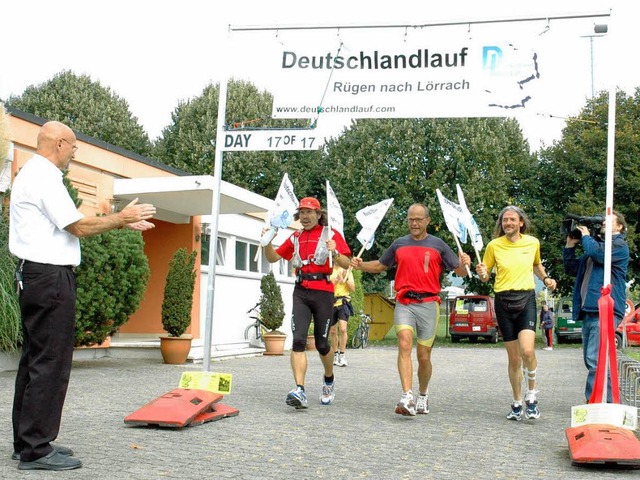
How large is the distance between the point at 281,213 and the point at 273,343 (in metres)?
12.1

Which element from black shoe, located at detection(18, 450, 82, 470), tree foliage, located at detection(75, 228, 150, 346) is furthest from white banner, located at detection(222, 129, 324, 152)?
tree foliage, located at detection(75, 228, 150, 346)

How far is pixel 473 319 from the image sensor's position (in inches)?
1347

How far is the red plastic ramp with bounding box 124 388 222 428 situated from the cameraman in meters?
3.55

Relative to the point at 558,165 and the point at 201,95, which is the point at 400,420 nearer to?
the point at 558,165

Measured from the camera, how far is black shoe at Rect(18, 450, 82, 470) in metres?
5.18

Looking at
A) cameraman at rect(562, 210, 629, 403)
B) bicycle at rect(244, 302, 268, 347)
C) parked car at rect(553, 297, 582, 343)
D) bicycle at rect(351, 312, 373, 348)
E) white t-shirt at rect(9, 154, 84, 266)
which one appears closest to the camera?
white t-shirt at rect(9, 154, 84, 266)

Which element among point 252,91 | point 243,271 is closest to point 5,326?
point 243,271

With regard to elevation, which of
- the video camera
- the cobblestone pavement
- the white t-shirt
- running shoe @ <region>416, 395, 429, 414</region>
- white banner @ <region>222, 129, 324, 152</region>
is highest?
white banner @ <region>222, 129, 324, 152</region>

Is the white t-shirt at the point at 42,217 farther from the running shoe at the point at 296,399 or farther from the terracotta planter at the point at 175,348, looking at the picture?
the terracotta planter at the point at 175,348

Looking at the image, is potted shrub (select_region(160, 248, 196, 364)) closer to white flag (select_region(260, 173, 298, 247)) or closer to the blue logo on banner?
white flag (select_region(260, 173, 298, 247))

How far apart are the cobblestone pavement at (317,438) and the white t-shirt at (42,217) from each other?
4.49ft

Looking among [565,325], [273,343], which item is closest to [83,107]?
[273,343]

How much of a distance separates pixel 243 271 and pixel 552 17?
47.2ft

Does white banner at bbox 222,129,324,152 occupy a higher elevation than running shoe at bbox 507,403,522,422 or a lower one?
higher
